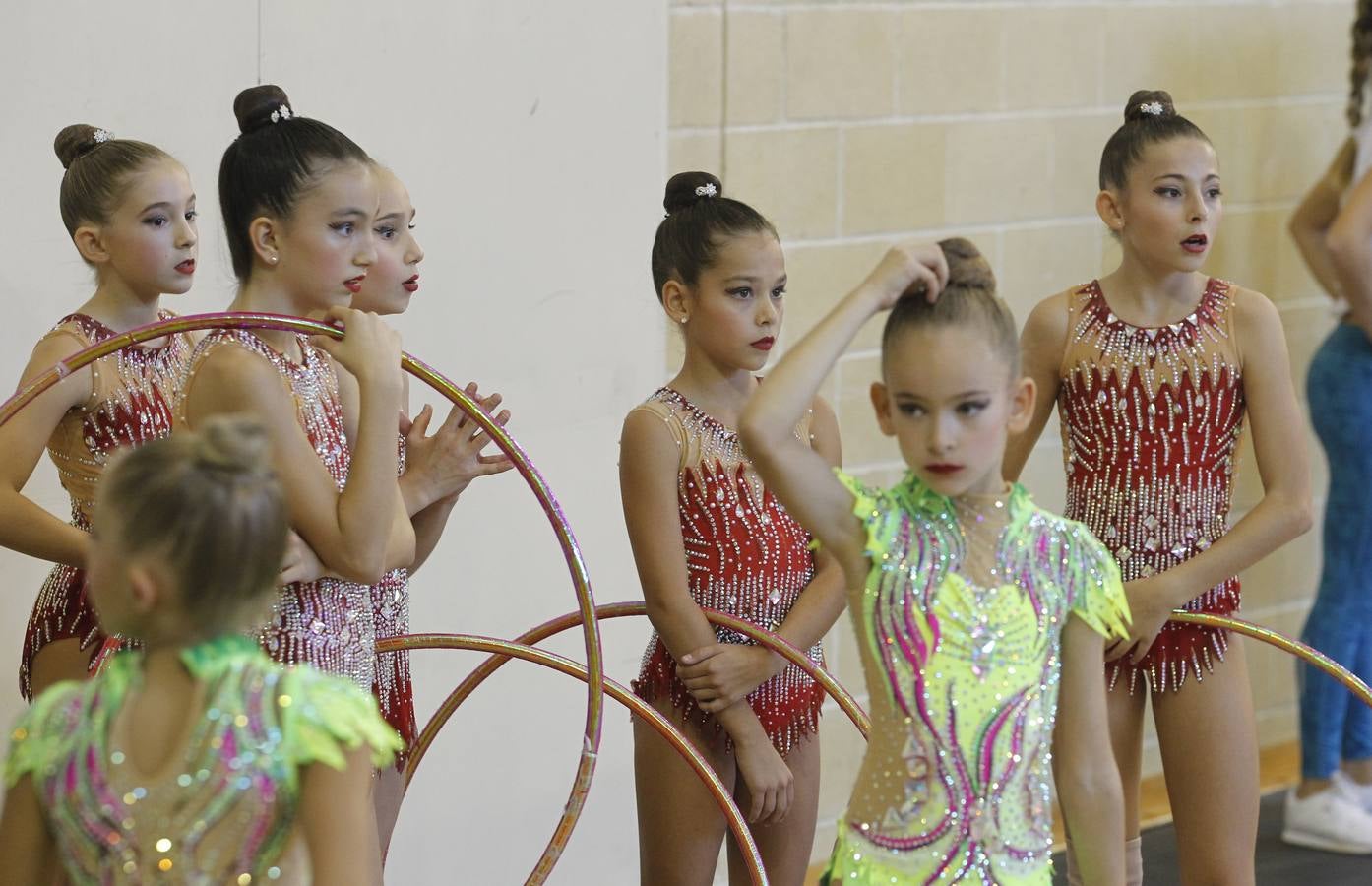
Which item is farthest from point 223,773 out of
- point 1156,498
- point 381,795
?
point 1156,498

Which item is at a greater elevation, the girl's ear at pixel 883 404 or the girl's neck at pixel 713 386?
the girl's ear at pixel 883 404

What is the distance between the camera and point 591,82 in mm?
3896

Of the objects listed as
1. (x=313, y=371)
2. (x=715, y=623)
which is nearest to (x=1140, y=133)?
(x=715, y=623)

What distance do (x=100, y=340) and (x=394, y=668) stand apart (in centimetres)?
72

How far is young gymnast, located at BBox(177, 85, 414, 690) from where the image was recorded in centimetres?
238

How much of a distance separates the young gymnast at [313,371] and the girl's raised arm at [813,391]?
545 millimetres

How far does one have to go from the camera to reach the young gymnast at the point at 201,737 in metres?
1.71

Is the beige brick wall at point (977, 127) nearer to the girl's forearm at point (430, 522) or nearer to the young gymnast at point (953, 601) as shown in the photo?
the girl's forearm at point (430, 522)

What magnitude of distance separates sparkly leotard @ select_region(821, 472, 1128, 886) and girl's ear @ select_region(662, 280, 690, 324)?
821 mm

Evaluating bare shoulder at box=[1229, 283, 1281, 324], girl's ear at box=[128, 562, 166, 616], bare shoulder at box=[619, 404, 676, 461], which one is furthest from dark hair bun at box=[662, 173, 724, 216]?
girl's ear at box=[128, 562, 166, 616]

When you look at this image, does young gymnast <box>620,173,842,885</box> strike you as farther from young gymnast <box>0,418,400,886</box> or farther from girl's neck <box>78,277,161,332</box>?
young gymnast <box>0,418,400,886</box>

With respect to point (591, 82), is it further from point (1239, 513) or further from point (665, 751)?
point (1239, 513)

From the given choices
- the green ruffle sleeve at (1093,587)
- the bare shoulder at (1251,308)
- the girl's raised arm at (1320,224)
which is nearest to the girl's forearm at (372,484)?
the green ruffle sleeve at (1093,587)

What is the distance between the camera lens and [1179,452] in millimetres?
2969
